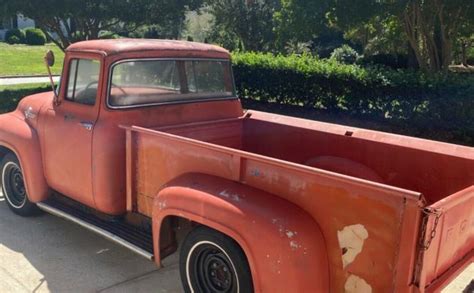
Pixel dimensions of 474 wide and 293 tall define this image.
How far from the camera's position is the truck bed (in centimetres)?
252

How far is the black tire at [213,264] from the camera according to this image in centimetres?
→ 306

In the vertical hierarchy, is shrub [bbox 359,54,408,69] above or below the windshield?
below

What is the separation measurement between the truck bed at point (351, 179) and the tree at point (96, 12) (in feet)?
25.2

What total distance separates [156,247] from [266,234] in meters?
1.08

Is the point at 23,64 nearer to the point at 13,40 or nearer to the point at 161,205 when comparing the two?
the point at 13,40

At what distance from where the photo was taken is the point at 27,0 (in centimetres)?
1057

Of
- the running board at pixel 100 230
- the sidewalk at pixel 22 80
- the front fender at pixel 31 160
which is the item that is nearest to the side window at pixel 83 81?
the front fender at pixel 31 160

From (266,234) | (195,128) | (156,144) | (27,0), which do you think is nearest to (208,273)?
(266,234)

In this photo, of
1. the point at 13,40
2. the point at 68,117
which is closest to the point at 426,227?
the point at 68,117

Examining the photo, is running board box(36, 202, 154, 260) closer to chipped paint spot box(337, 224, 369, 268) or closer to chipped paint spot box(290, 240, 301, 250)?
chipped paint spot box(290, 240, 301, 250)

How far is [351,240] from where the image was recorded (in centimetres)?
271

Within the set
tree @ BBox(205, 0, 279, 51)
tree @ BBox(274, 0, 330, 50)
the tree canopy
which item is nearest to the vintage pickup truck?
tree @ BBox(274, 0, 330, 50)

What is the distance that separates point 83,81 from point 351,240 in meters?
2.92

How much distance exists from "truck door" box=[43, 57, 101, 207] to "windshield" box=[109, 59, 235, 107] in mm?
214
